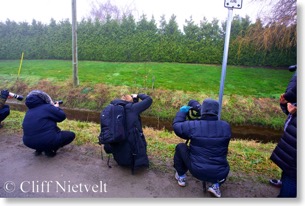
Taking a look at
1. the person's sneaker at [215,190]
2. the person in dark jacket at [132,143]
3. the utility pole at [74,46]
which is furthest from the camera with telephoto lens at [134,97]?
the utility pole at [74,46]

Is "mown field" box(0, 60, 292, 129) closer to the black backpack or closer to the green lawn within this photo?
the green lawn

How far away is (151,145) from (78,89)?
16.0ft

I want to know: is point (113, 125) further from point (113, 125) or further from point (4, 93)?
point (4, 93)

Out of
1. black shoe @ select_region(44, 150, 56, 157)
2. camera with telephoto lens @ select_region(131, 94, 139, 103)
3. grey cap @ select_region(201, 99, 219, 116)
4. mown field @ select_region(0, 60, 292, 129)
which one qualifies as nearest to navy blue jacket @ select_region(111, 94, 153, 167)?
camera with telephoto lens @ select_region(131, 94, 139, 103)

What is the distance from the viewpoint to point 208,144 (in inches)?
89.7

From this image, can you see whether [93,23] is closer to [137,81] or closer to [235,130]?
[137,81]

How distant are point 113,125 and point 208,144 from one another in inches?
42.2

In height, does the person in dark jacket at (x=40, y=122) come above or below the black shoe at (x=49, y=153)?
above

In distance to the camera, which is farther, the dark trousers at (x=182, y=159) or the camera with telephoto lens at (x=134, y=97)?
the camera with telephoto lens at (x=134, y=97)

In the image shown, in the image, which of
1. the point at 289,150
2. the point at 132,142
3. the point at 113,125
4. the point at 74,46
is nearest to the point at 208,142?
the point at 289,150

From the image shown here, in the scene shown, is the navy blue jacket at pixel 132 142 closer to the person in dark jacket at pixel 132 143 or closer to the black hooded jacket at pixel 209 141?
the person in dark jacket at pixel 132 143

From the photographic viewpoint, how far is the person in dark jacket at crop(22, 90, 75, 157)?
3002mm

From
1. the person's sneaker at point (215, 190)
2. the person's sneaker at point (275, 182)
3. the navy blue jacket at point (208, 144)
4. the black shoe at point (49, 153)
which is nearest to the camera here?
the navy blue jacket at point (208, 144)

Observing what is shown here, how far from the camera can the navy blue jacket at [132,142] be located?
9.05ft
